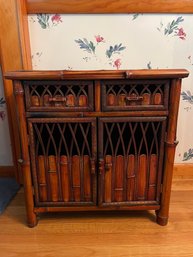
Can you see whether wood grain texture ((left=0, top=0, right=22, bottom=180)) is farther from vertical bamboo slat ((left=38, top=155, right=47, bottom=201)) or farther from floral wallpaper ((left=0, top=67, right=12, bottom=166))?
vertical bamboo slat ((left=38, top=155, right=47, bottom=201))

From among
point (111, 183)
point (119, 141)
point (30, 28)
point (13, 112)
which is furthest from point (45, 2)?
point (111, 183)

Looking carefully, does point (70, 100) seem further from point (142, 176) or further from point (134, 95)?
point (142, 176)

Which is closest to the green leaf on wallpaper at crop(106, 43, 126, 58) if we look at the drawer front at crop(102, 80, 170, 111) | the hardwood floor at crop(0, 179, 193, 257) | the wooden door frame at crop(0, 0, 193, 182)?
the wooden door frame at crop(0, 0, 193, 182)

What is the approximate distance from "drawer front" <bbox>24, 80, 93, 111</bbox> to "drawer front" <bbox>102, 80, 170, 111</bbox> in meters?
Result: 0.08

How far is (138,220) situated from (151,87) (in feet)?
2.44

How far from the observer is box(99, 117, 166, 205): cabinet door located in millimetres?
1133

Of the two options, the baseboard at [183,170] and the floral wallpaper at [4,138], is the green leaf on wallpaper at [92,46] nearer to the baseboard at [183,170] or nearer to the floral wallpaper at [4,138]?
the floral wallpaper at [4,138]

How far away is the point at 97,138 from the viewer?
3.72ft

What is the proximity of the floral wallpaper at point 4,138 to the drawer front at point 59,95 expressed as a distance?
599mm

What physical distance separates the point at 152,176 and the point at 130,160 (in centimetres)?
15

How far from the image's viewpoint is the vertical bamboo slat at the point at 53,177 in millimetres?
1175

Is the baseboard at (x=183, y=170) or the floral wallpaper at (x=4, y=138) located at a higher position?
the floral wallpaper at (x=4, y=138)

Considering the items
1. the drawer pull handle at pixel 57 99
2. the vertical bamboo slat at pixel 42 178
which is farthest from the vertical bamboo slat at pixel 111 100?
the vertical bamboo slat at pixel 42 178

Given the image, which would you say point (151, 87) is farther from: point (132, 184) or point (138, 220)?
point (138, 220)
